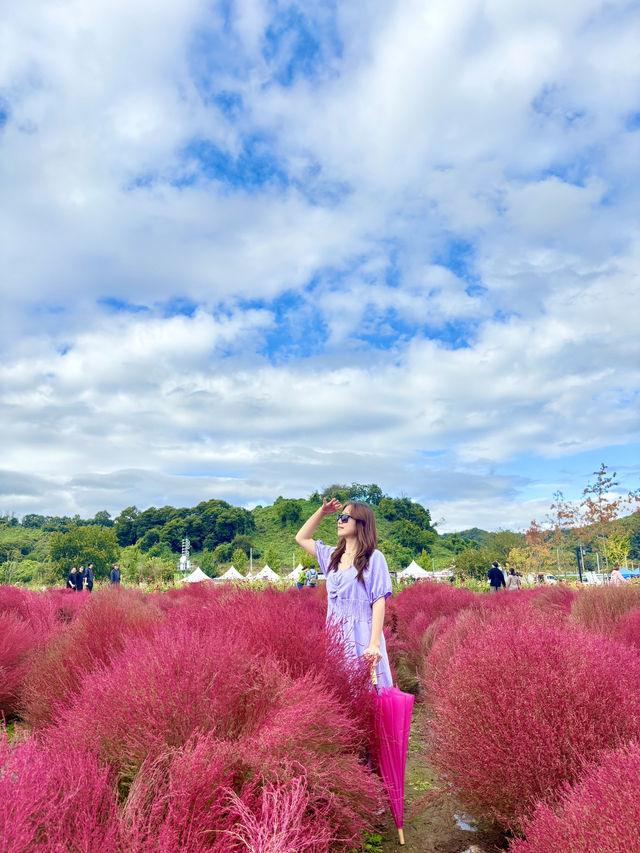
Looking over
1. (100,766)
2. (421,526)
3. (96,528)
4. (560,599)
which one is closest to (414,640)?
(560,599)

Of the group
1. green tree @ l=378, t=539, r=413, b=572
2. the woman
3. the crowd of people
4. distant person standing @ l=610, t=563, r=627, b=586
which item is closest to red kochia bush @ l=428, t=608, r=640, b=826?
the woman

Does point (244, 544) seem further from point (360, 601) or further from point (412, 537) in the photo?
point (360, 601)

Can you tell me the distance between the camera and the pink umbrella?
2963mm

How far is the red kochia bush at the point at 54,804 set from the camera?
149 centimetres

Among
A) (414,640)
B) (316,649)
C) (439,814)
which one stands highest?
(316,649)

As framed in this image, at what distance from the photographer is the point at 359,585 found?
3.68 meters

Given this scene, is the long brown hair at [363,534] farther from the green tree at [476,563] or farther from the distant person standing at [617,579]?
the green tree at [476,563]

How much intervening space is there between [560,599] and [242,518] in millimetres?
99315

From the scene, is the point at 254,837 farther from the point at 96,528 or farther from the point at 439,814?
the point at 96,528

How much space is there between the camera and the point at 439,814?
347 centimetres

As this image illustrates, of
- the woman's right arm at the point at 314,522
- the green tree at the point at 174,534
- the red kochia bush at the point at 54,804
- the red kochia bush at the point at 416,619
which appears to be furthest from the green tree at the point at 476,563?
the green tree at the point at 174,534

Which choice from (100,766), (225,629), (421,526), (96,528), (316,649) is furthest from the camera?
(421,526)

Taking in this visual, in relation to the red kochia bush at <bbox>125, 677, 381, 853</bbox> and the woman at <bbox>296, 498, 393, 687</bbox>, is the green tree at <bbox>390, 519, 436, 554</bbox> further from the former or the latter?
the red kochia bush at <bbox>125, 677, 381, 853</bbox>

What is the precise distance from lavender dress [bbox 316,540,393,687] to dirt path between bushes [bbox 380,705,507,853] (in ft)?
2.18
